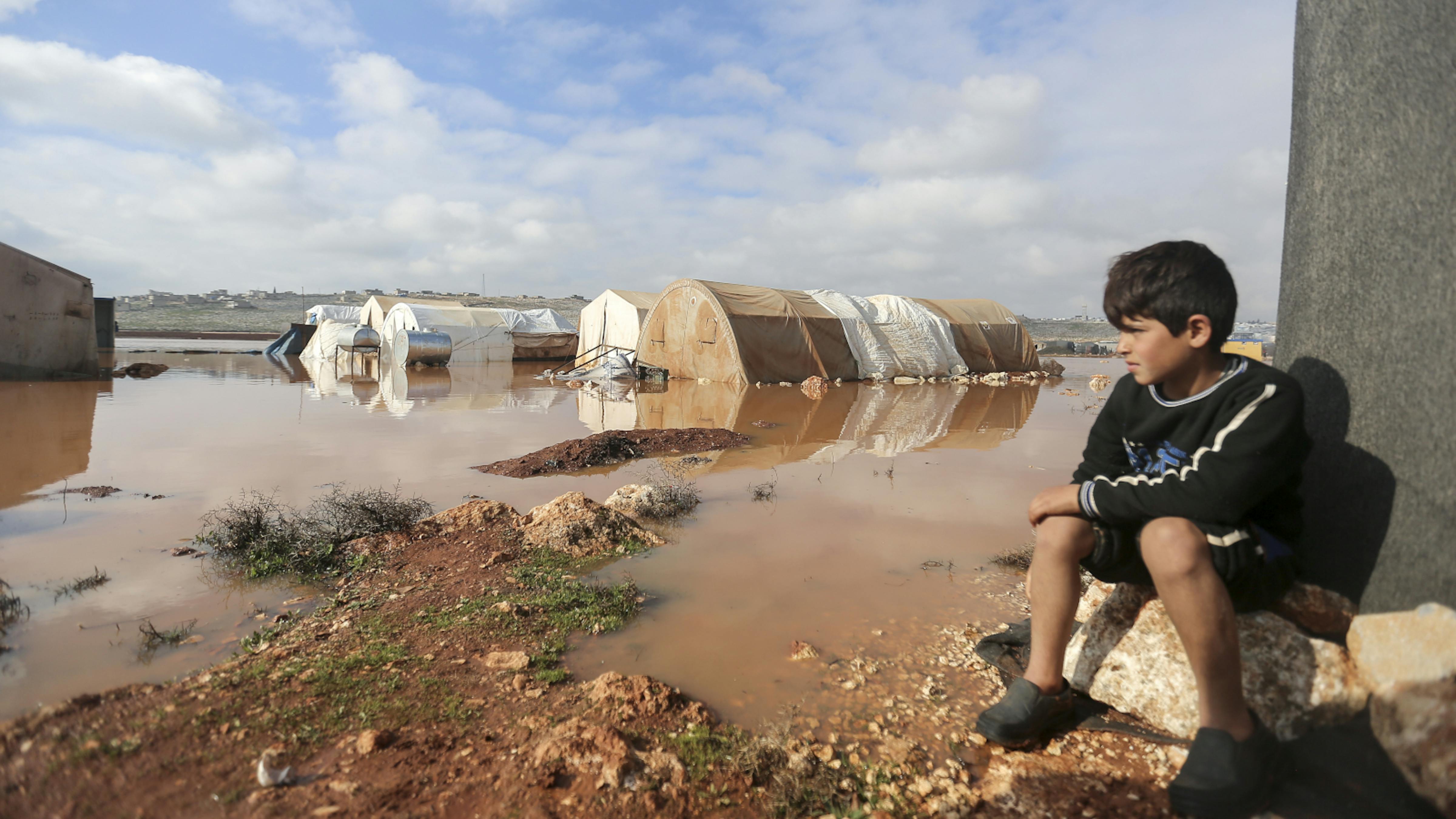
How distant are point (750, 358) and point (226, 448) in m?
12.3

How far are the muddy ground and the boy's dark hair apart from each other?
4.52 ft

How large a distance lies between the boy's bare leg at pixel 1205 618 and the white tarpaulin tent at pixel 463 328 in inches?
1024

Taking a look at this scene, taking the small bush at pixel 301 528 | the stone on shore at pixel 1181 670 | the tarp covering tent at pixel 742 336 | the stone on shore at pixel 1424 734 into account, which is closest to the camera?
the stone on shore at pixel 1424 734

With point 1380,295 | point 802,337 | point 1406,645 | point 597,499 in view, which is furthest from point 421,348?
point 1406,645

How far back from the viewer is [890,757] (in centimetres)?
236

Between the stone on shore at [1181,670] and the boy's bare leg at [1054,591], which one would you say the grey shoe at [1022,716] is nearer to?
the boy's bare leg at [1054,591]

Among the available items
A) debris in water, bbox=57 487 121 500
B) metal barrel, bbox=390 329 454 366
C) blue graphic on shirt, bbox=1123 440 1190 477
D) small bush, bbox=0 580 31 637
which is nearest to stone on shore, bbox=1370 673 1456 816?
blue graphic on shirt, bbox=1123 440 1190 477

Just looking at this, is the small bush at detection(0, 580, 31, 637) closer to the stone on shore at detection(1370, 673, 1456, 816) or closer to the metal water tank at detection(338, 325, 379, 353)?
the stone on shore at detection(1370, 673, 1456, 816)

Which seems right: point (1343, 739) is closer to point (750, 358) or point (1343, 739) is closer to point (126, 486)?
point (126, 486)

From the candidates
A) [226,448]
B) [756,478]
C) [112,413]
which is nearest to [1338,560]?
[756,478]

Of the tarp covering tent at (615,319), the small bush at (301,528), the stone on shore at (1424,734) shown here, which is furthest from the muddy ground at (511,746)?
the tarp covering tent at (615,319)

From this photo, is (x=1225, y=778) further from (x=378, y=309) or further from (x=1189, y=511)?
(x=378, y=309)

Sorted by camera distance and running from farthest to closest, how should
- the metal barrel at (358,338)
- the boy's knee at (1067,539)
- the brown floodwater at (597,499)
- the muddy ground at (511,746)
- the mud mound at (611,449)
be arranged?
the metal barrel at (358,338) → the mud mound at (611,449) → the brown floodwater at (597,499) → the boy's knee at (1067,539) → the muddy ground at (511,746)

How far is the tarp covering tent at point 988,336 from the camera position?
2369 centimetres
